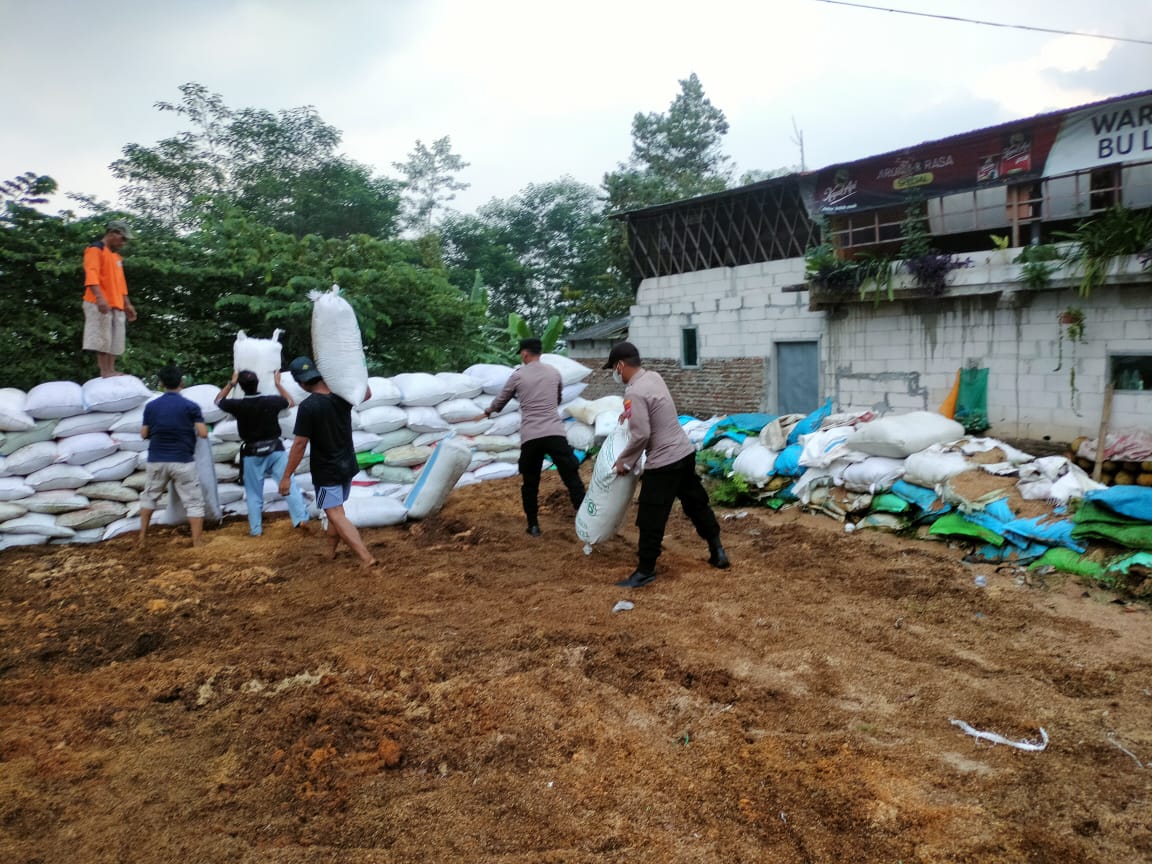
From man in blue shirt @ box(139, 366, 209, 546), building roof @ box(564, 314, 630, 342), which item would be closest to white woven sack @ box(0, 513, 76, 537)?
man in blue shirt @ box(139, 366, 209, 546)

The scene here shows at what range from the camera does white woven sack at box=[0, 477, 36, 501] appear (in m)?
5.61

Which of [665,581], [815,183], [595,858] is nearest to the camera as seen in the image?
[595,858]

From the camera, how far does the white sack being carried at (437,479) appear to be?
6207 mm

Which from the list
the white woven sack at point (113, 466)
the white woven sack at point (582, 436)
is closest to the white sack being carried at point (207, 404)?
the white woven sack at point (113, 466)

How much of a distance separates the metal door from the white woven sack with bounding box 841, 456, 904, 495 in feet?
15.7

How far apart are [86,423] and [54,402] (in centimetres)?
26

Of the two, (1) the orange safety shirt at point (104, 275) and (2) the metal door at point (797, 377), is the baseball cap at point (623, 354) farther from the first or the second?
(2) the metal door at point (797, 377)

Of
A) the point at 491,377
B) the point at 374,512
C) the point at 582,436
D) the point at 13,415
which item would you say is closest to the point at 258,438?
the point at 374,512

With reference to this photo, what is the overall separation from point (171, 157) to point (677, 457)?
55.4 feet

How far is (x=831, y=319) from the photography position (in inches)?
402

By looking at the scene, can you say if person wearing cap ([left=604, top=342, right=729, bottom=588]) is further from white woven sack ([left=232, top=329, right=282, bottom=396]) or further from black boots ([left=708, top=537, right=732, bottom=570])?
white woven sack ([left=232, top=329, right=282, bottom=396])

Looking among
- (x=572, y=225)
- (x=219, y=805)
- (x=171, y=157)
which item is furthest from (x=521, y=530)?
(x=572, y=225)

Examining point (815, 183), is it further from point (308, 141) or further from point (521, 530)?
point (308, 141)

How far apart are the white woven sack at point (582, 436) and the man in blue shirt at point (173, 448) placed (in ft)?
12.4
